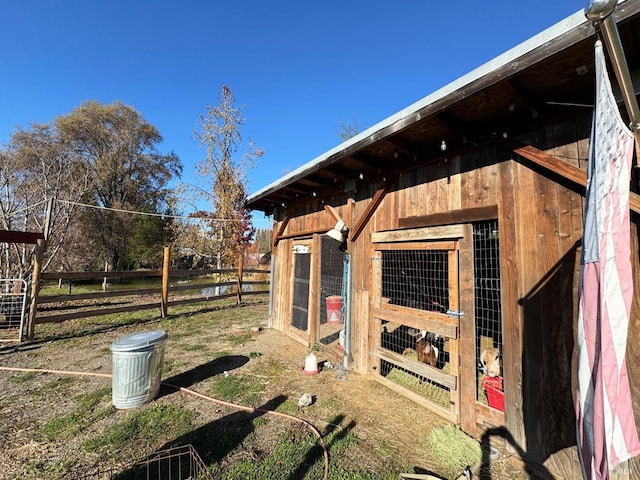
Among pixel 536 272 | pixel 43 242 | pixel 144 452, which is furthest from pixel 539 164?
pixel 43 242

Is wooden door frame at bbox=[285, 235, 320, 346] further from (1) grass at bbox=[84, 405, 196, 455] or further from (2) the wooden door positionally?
(1) grass at bbox=[84, 405, 196, 455]

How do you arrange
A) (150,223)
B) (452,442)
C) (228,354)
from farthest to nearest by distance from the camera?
(150,223)
(228,354)
(452,442)

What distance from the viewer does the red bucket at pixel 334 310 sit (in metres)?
5.84

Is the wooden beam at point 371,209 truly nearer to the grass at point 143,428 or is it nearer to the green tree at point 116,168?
the grass at point 143,428

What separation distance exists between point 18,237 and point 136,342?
4.68 m

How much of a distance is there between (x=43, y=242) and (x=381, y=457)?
7598mm

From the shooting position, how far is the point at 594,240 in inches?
49.1

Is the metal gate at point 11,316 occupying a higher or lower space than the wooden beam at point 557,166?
lower

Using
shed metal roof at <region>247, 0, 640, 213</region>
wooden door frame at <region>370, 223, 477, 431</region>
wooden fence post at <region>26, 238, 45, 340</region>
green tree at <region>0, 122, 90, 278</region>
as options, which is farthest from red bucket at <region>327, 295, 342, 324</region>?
green tree at <region>0, 122, 90, 278</region>

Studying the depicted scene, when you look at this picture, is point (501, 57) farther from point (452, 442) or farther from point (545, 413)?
point (452, 442)

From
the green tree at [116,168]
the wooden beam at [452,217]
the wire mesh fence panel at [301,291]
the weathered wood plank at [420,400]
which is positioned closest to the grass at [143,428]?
the weathered wood plank at [420,400]

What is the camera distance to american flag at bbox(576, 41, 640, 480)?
1139mm

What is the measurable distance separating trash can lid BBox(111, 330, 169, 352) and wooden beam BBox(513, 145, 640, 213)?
4.54m

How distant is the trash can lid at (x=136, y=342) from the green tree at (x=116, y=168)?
1734 cm
